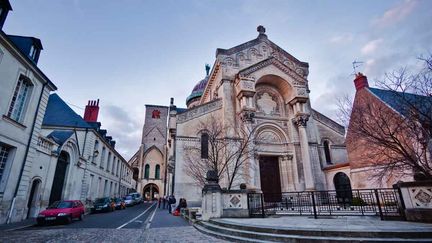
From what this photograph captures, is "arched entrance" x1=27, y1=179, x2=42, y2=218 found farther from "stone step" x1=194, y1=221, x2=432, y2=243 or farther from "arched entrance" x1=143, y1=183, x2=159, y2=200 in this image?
"arched entrance" x1=143, y1=183, x2=159, y2=200

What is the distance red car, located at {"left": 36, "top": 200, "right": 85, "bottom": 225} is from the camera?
35.8ft

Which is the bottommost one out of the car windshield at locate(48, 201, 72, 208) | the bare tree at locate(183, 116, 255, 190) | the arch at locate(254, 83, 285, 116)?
the car windshield at locate(48, 201, 72, 208)

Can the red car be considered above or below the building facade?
below

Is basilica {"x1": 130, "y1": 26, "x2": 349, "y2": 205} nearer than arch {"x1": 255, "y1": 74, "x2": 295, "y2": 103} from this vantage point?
Yes

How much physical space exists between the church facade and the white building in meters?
9.18

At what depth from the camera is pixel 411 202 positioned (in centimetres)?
773

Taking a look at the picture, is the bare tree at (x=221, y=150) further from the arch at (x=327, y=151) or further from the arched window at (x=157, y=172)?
the arched window at (x=157, y=172)

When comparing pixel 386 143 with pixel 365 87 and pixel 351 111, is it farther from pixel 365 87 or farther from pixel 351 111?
pixel 365 87

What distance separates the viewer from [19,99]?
1195cm

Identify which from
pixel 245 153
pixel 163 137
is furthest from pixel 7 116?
pixel 163 137

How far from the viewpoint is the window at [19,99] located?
1148 centimetres

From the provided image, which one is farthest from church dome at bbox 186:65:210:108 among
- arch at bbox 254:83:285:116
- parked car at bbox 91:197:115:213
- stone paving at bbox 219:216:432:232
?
stone paving at bbox 219:216:432:232

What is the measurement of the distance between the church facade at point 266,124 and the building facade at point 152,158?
85.2 ft

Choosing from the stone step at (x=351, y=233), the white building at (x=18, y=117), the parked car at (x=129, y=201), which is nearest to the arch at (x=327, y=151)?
the stone step at (x=351, y=233)
